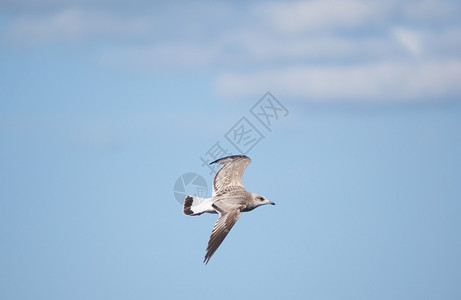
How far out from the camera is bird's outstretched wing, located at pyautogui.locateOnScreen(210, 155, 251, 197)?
106ft

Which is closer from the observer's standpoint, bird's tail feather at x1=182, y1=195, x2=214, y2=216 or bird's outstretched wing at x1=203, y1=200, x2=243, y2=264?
bird's outstretched wing at x1=203, y1=200, x2=243, y2=264

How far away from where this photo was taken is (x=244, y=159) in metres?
33.8

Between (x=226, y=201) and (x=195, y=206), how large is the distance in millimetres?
1637

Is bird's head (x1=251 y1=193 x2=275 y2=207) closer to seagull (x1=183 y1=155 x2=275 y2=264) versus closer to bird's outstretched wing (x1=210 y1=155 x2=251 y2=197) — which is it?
seagull (x1=183 y1=155 x2=275 y2=264)

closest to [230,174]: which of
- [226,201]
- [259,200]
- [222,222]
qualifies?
[259,200]

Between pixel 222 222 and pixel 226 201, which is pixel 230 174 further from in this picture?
pixel 222 222

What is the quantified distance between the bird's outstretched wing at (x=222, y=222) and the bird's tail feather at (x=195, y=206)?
697 mm

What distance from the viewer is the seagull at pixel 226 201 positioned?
94.3 ft

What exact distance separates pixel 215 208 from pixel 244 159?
13.0 feet

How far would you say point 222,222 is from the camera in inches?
1148

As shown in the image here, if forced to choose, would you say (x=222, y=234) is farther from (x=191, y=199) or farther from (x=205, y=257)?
(x=191, y=199)

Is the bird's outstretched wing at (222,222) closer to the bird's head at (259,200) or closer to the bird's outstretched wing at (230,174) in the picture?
the bird's head at (259,200)

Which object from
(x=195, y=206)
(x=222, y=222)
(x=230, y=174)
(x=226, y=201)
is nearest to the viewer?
(x=222, y=222)

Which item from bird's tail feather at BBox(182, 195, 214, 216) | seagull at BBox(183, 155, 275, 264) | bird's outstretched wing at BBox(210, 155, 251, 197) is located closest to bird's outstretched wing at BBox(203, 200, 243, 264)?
seagull at BBox(183, 155, 275, 264)
